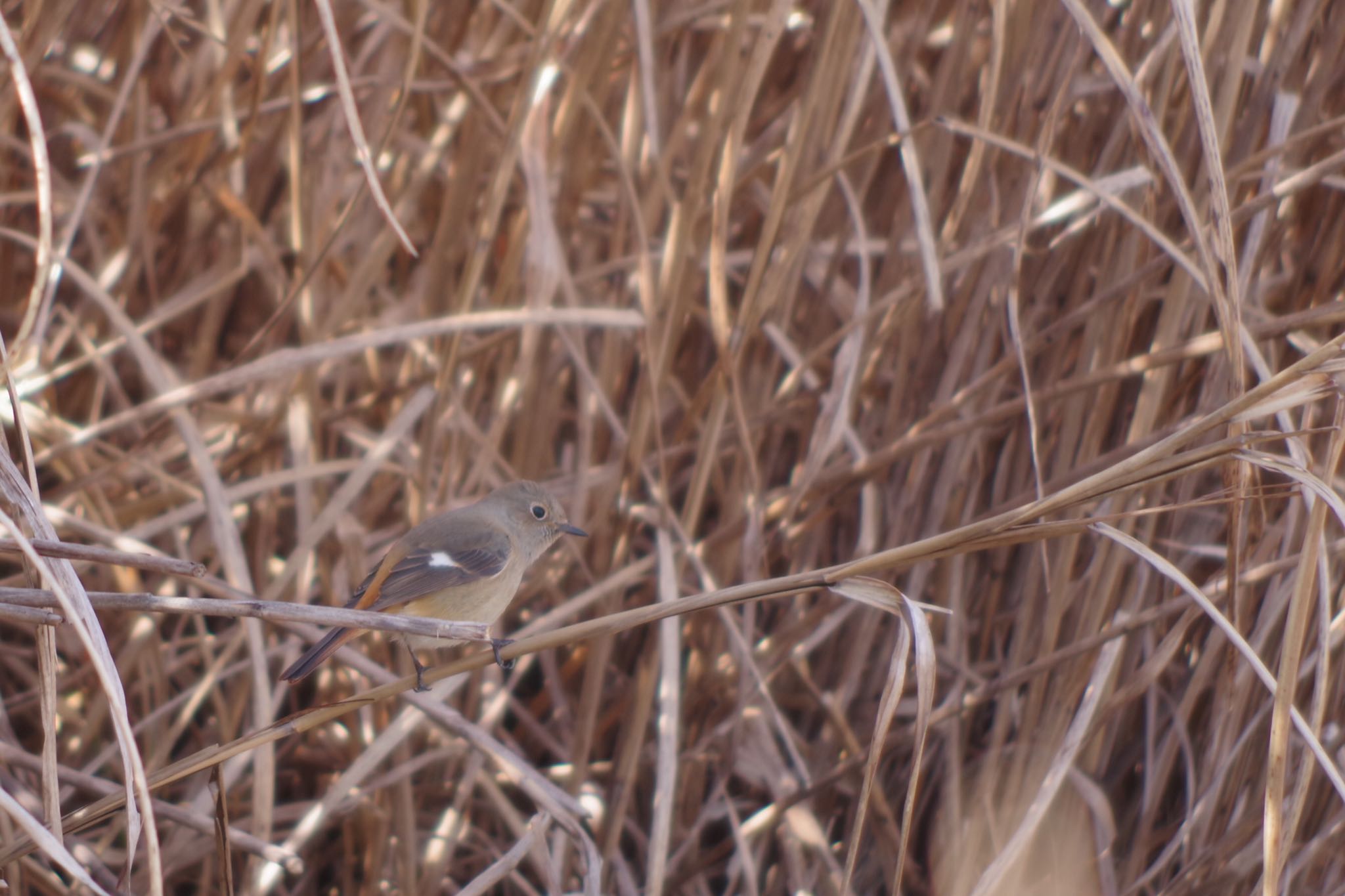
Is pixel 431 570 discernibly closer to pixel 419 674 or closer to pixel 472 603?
pixel 472 603

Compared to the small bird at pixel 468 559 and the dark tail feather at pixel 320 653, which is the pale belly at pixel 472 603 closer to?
the small bird at pixel 468 559

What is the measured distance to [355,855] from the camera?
7.55 ft

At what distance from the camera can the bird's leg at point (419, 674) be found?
1.53 meters

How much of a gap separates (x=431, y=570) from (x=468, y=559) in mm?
82

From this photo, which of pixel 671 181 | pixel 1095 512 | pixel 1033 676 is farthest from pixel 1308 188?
pixel 671 181

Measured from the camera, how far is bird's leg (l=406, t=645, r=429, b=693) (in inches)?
60.2

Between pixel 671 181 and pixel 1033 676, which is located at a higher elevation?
pixel 671 181

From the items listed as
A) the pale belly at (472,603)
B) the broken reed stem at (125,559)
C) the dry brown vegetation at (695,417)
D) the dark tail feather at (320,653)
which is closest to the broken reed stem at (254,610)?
the broken reed stem at (125,559)

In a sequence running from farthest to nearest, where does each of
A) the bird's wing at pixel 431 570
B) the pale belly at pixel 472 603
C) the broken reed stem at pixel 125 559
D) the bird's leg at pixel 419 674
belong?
1. the pale belly at pixel 472 603
2. the bird's wing at pixel 431 570
3. the bird's leg at pixel 419 674
4. the broken reed stem at pixel 125 559

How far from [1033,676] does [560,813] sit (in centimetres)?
84

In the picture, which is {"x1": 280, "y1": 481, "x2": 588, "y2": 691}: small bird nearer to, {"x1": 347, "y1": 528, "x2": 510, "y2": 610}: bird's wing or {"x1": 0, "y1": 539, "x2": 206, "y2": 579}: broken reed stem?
{"x1": 347, "y1": 528, "x2": 510, "y2": 610}: bird's wing

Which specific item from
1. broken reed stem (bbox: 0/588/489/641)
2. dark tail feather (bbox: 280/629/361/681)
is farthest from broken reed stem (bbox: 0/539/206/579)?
dark tail feather (bbox: 280/629/361/681)

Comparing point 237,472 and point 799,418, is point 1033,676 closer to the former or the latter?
point 799,418

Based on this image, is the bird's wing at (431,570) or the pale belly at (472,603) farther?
the pale belly at (472,603)
